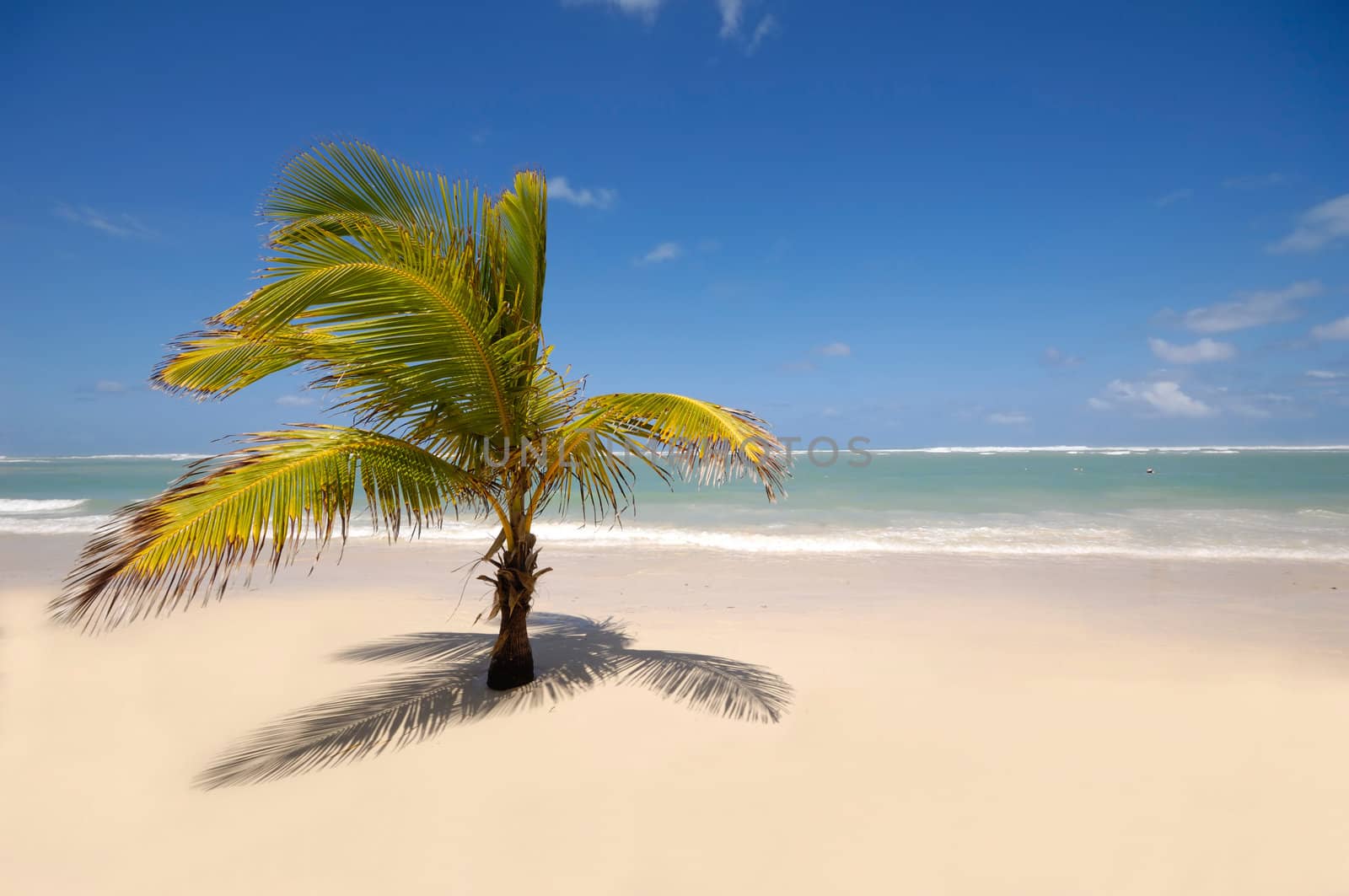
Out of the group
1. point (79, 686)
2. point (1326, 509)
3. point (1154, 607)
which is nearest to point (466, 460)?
point (79, 686)

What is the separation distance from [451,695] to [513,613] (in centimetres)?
71

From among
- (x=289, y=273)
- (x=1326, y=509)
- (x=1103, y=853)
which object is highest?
(x=289, y=273)

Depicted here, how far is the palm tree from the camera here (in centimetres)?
289

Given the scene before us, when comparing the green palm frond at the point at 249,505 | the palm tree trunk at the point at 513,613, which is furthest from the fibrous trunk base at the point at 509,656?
the green palm frond at the point at 249,505

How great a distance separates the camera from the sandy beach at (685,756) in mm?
2611

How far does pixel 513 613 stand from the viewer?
433 cm

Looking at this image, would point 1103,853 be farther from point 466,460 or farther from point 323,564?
point 323,564

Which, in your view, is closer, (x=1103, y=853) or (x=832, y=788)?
(x=1103, y=853)

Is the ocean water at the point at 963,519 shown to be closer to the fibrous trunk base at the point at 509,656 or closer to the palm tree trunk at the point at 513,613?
the palm tree trunk at the point at 513,613

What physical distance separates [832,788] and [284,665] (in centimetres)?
433

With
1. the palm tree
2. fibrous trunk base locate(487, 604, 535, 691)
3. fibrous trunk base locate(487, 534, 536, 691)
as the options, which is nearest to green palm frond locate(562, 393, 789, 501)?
the palm tree

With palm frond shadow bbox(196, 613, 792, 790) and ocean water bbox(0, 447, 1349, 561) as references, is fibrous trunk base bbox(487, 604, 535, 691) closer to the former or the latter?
palm frond shadow bbox(196, 613, 792, 790)

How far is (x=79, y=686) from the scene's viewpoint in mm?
4391

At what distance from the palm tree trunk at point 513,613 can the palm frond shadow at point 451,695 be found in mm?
117
